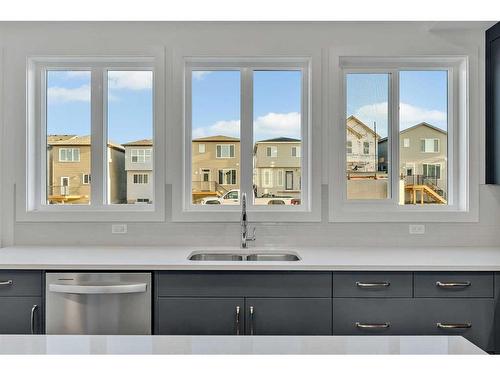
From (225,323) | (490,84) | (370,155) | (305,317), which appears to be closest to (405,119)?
(370,155)

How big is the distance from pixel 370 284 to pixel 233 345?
1.50 meters

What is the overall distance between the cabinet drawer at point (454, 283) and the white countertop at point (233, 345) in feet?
4.38

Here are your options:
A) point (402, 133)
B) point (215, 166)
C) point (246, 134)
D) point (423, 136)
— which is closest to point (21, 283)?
point (215, 166)

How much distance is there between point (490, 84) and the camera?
3.05m

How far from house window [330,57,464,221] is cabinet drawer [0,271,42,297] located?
2087 mm

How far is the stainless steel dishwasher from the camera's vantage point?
2.43 meters

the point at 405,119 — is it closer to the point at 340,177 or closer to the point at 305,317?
the point at 340,177

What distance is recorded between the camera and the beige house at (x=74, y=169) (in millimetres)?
3291

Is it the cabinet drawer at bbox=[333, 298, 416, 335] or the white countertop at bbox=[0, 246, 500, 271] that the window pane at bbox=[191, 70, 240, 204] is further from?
the cabinet drawer at bbox=[333, 298, 416, 335]

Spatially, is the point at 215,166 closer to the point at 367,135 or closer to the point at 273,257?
the point at 273,257

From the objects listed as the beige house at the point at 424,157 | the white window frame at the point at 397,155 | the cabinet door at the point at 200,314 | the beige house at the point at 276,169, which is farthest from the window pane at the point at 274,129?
the cabinet door at the point at 200,314

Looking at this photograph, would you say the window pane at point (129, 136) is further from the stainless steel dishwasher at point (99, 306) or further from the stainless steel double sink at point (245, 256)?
the stainless steel dishwasher at point (99, 306)

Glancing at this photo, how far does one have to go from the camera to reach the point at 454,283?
96.0 inches

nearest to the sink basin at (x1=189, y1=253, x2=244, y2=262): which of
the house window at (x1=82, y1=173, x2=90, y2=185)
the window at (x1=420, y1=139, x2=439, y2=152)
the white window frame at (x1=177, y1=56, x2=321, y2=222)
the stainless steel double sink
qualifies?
the stainless steel double sink
